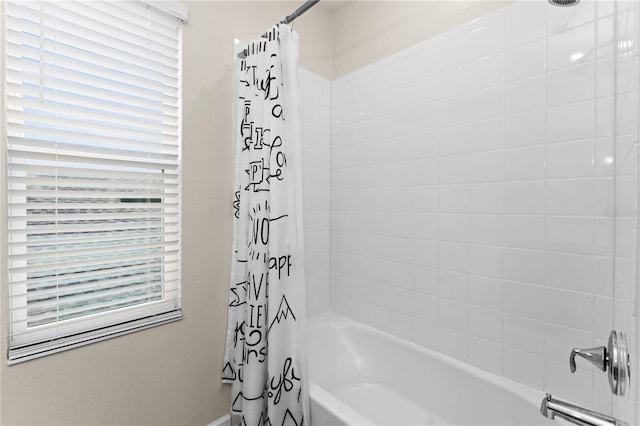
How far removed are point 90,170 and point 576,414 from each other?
1674mm

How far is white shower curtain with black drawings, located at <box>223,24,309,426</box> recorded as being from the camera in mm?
1288

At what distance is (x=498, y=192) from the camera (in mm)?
1362

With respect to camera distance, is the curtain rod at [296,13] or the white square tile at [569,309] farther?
the curtain rod at [296,13]

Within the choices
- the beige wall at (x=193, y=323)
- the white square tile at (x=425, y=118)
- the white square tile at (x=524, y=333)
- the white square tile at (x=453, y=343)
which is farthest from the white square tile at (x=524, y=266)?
the beige wall at (x=193, y=323)

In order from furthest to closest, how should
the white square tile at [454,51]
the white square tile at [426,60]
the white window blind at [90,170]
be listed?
the white square tile at [426,60] < the white square tile at [454,51] < the white window blind at [90,170]

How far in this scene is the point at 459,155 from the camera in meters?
1.49

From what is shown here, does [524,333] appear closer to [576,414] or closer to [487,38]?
[576,414]

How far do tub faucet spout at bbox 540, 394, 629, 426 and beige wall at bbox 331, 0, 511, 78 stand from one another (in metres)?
1.55

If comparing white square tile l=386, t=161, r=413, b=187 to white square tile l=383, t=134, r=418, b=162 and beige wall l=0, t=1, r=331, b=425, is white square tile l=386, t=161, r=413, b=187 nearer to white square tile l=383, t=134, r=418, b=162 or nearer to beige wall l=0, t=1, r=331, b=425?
white square tile l=383, t=134, r=418, b=162

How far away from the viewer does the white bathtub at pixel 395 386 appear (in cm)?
127

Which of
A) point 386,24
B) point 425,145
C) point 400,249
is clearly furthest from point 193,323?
point 386,24

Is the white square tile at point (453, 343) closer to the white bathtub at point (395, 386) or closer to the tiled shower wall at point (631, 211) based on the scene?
the white bathtub at point (395, 386)

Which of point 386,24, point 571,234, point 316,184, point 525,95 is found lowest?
point 571,234

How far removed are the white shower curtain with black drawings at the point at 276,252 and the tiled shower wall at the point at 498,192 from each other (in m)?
0.70
